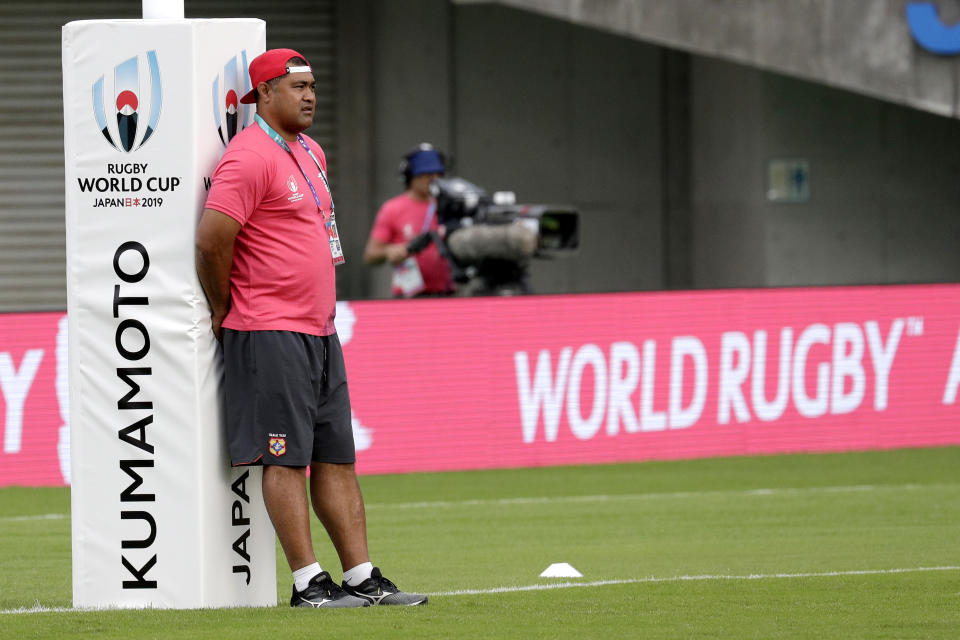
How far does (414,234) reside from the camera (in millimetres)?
13320

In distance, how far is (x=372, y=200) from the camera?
21188 millimetres

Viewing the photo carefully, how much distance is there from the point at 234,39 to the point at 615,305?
723 cm

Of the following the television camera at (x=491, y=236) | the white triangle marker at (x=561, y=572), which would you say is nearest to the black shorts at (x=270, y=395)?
the white triangle marker at (x=561, y=572)

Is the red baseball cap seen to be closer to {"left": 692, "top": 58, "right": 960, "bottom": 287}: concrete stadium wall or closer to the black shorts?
the black shorts

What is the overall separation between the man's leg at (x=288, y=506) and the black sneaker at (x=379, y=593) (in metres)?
0.27

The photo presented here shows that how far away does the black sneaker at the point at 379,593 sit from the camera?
20.2 feet

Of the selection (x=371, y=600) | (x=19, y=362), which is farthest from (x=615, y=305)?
(x=371, y=600)

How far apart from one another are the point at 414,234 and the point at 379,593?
7.32 meters

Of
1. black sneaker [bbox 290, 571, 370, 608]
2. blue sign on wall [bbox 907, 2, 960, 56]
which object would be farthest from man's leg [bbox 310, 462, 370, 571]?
blue sign on wall [bbox 907, 2, 960, 56]

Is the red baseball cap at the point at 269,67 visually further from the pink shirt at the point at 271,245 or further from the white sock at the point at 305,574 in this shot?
the white sock at the point at 305,574

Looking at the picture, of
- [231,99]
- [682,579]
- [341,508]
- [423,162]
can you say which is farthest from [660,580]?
[423,162]

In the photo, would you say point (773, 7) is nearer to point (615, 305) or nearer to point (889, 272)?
point (889, 272)

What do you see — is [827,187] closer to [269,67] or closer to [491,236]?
[491,236]

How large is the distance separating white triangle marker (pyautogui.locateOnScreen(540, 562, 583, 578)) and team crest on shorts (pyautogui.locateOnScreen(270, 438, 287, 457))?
207 centimetres
